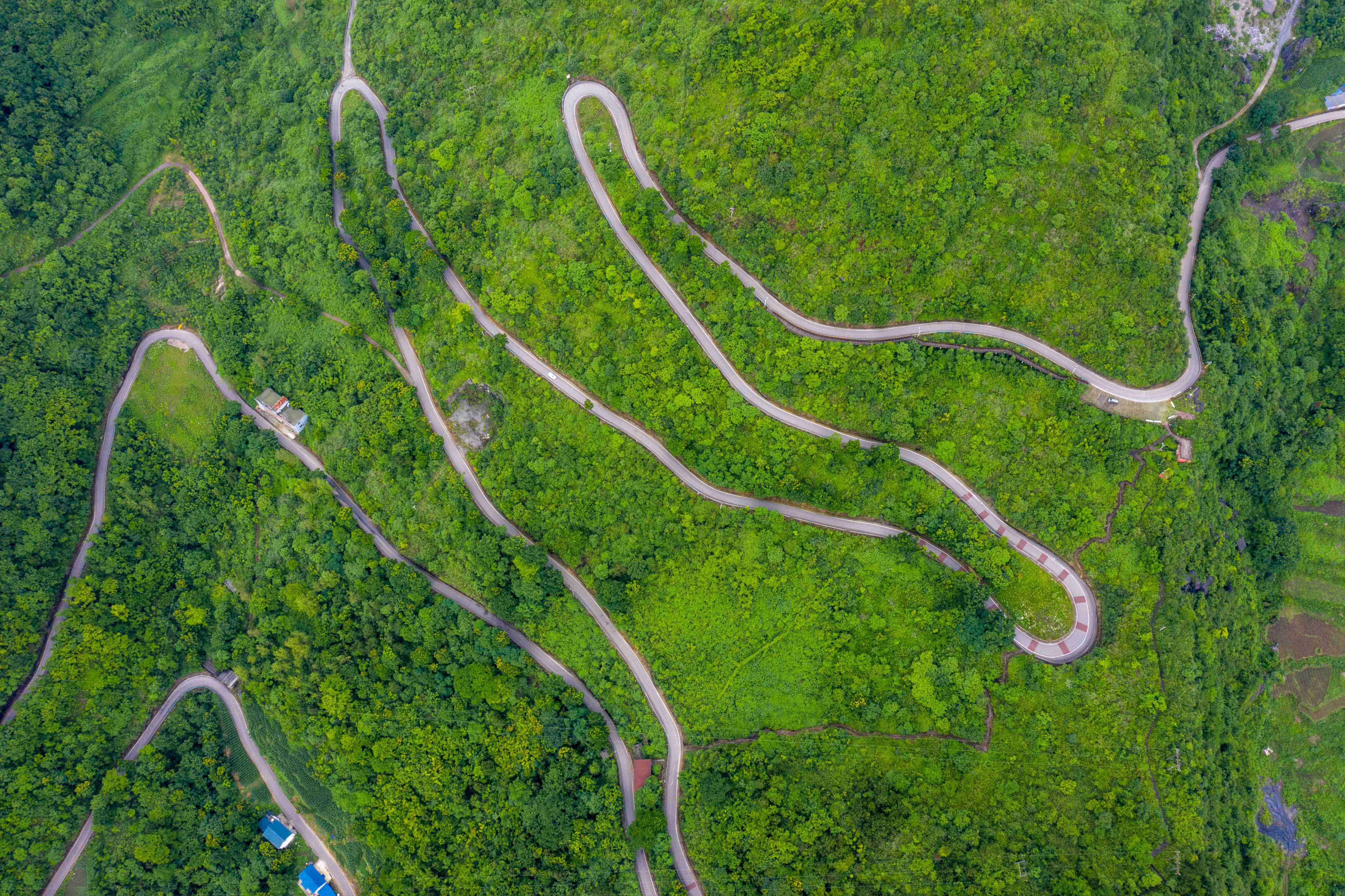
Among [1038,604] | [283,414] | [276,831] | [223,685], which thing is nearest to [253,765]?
[276,831]

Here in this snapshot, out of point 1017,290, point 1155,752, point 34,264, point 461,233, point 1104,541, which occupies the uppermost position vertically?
point 34,264

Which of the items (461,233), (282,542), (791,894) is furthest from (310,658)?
(791,894)

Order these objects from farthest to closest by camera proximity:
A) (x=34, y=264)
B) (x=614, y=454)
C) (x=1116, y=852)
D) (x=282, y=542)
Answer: (x=34, y=264) < (x=282, y=542) < (x=614, y=454) < (x=1116, y=852)

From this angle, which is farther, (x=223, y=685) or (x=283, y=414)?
(x=283, y=414)

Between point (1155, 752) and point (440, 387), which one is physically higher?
point (440, 387)

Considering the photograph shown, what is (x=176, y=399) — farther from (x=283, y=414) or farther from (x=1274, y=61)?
(x=1274, y=61)

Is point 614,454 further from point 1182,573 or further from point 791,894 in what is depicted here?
point 1182,573

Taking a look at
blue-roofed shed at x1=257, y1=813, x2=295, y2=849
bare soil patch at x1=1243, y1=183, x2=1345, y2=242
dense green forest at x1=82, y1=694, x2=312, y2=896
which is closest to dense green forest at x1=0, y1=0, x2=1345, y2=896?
bare soil patch at x1=1243, y1=183, x2=1345, y2=242
